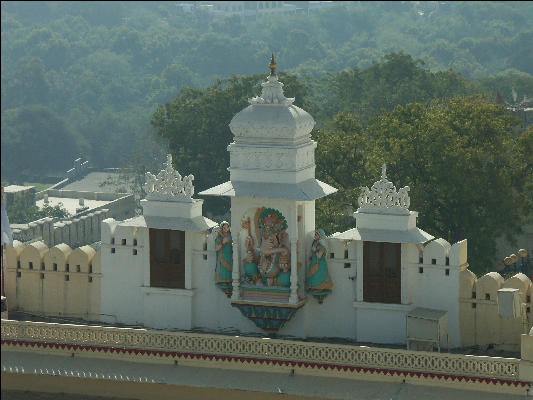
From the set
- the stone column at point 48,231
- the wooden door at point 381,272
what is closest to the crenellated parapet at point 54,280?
the wooden door at point 381,272

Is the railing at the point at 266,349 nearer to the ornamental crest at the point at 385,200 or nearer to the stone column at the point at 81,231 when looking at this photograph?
the ornamental crest at the point at 385,200

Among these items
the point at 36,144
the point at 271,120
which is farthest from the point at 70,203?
the point at 271,120

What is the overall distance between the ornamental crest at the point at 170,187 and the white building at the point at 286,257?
0.07 feet

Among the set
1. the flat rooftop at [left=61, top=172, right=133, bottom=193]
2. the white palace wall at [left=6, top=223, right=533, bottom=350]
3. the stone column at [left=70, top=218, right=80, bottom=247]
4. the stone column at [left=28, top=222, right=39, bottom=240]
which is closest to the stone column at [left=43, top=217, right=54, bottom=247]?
the stone column at [left=28, top=222, right=39, bottom=240]

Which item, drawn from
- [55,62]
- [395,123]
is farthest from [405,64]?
[55,62]

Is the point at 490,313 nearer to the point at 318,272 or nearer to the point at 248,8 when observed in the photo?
the point at 318,272

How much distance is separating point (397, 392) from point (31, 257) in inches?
341

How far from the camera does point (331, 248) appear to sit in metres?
31.7

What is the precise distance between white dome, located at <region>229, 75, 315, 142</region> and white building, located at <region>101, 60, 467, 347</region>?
0.06 feet

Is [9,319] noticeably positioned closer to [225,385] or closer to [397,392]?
[225,385]

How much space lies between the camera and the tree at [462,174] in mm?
40656

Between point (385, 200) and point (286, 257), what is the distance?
2.20m

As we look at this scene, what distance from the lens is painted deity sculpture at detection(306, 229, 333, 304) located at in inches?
1242

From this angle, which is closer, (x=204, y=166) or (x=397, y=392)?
(x=397, y=392)
